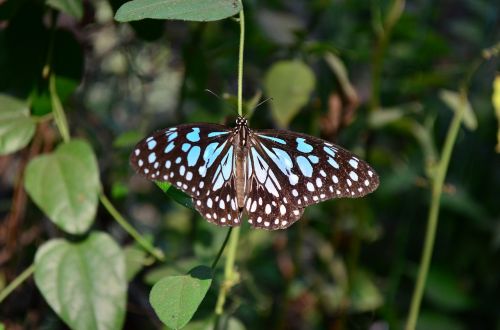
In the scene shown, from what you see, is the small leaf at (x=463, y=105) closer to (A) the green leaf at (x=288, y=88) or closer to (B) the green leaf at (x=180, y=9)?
(A) the green leaf at (x=288, y=88)

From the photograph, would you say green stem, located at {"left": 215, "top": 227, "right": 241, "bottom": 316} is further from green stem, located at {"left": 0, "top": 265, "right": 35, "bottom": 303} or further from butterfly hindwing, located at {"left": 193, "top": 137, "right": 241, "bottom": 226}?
green stem, located at {"left": 0, "top": 265, "right": 35, "bottom": 303}

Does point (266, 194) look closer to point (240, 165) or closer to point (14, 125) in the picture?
point (240, 165)

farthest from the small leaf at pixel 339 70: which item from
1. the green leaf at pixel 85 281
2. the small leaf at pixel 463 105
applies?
the green leaf at pixel 85 281

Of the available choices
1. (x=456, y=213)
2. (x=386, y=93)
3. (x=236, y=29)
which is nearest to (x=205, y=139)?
(x=236, y=29)

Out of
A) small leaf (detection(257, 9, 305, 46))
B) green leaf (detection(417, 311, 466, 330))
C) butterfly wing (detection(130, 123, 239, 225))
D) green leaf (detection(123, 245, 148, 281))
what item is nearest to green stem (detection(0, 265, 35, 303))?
green leaf (detection(123, 245, 148, 281))

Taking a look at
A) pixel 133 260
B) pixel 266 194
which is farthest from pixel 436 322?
pixel 266 194

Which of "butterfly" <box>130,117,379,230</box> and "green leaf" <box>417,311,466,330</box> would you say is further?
"green leaf" <box>417,311,466,330</box>

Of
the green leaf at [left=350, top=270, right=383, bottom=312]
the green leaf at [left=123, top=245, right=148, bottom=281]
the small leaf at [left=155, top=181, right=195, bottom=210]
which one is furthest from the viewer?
the green leaf at [left=350, top=270, right=383, bottom=312]
